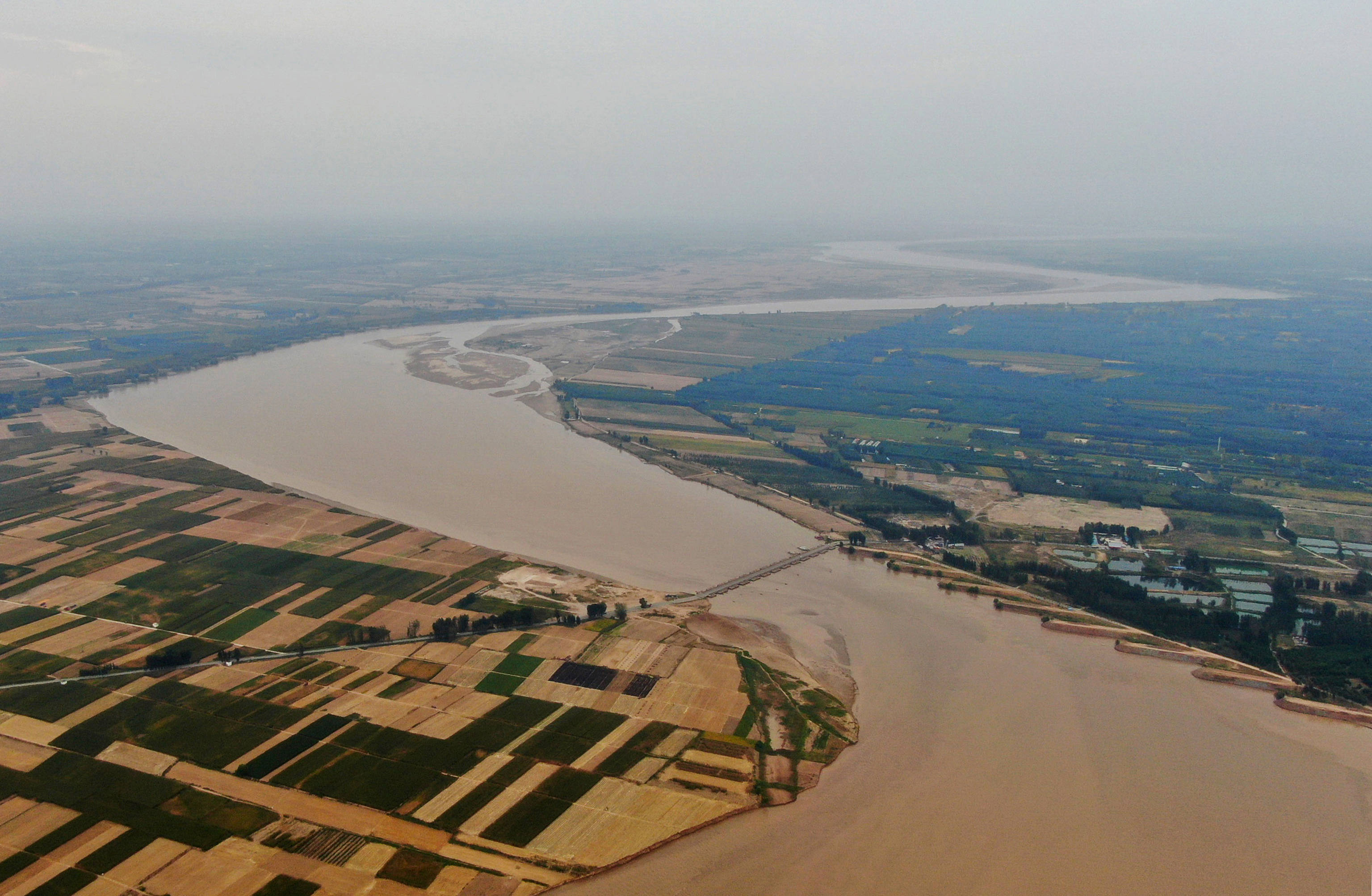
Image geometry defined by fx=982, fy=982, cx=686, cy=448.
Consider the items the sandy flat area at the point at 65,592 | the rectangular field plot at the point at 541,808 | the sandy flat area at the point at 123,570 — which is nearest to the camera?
the rectangular field plot at the point at 541,808

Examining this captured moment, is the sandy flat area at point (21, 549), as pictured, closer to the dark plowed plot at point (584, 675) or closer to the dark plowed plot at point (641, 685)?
the dark plowed plot at point (584, 675)

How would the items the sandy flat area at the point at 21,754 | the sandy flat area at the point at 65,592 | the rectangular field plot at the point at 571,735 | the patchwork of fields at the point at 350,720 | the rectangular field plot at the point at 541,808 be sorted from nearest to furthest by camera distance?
the patchwork of fields at the point at 350,720, the rectangular field plot at the point at 541,808, the sandy flat area at the point at 21,754, the rectangular field plot at the point at 571,735, the sandy flat area at the point at 65,592

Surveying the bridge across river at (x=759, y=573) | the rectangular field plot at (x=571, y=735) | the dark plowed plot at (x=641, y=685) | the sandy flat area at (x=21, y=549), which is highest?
the sandy flat area at (x=21, y=549)

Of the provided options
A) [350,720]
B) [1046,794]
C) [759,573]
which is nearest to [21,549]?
[350,720]

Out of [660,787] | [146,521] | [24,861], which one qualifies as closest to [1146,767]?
[660,787]

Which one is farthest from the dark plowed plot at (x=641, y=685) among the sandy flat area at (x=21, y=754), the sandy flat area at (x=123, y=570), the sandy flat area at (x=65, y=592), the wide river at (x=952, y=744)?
the sandy flat area at (x=123, y=570)

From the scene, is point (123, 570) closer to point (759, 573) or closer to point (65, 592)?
point (65, 592)

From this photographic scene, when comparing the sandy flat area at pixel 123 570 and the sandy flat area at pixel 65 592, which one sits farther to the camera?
the sandy flat area at pixel 123 570
